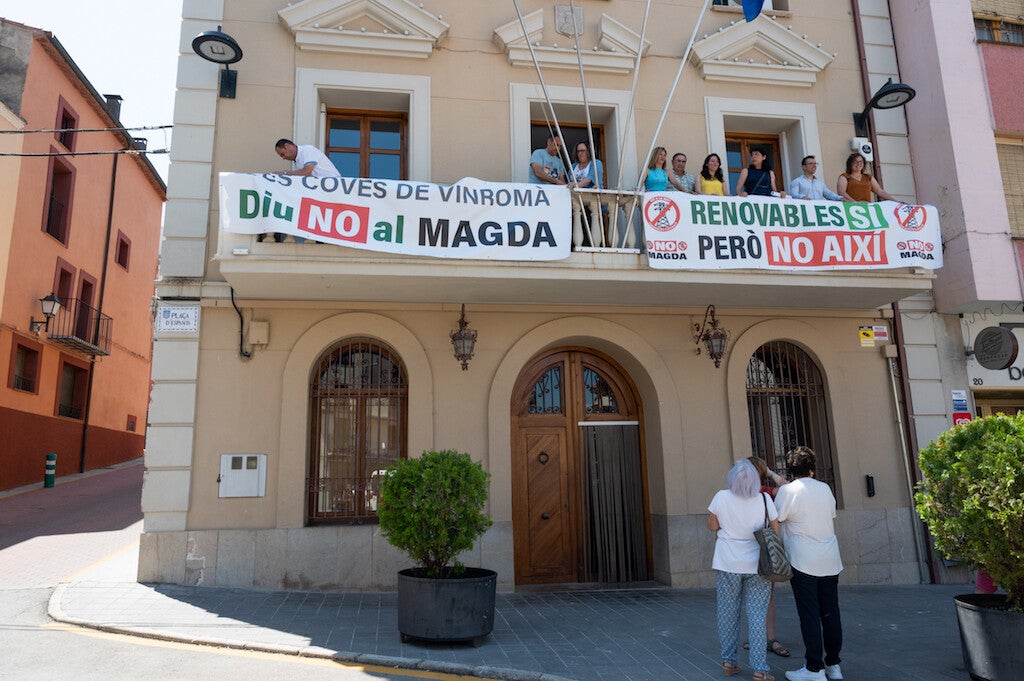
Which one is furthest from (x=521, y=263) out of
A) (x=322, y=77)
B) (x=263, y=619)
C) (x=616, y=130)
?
(x=263, y=619)

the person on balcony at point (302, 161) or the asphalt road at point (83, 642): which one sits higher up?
the person on balcony at point (302, 161)

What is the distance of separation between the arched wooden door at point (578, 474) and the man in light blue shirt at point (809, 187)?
359 cm

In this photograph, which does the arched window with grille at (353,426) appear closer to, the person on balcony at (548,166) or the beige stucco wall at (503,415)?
the beige stucco wall at (503,415)

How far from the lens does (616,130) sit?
10.7 metres

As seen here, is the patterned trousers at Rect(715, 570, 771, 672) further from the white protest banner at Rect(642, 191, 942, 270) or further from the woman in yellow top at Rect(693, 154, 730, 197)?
the woman in yellow top at Rect(693, 154, 730, 197)

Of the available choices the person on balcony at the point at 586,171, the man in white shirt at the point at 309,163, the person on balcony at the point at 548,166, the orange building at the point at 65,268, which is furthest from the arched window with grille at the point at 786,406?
the orange building at the point at 65,268

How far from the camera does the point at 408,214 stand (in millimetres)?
8477

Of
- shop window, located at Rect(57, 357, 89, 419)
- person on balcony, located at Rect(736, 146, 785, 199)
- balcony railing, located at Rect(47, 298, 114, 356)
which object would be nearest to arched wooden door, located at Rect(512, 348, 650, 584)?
person on balcony, located at Rect(736, 146, 785, 199)

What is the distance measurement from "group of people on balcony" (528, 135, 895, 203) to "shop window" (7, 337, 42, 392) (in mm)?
15176

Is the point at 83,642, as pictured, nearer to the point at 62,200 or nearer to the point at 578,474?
the point at 578,474

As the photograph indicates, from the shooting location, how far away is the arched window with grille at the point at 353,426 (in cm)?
934

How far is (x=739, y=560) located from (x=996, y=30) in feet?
36.4

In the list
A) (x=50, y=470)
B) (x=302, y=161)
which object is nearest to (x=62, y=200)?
(x=50, y=470)

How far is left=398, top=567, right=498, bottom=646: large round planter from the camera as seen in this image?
6324 mm
